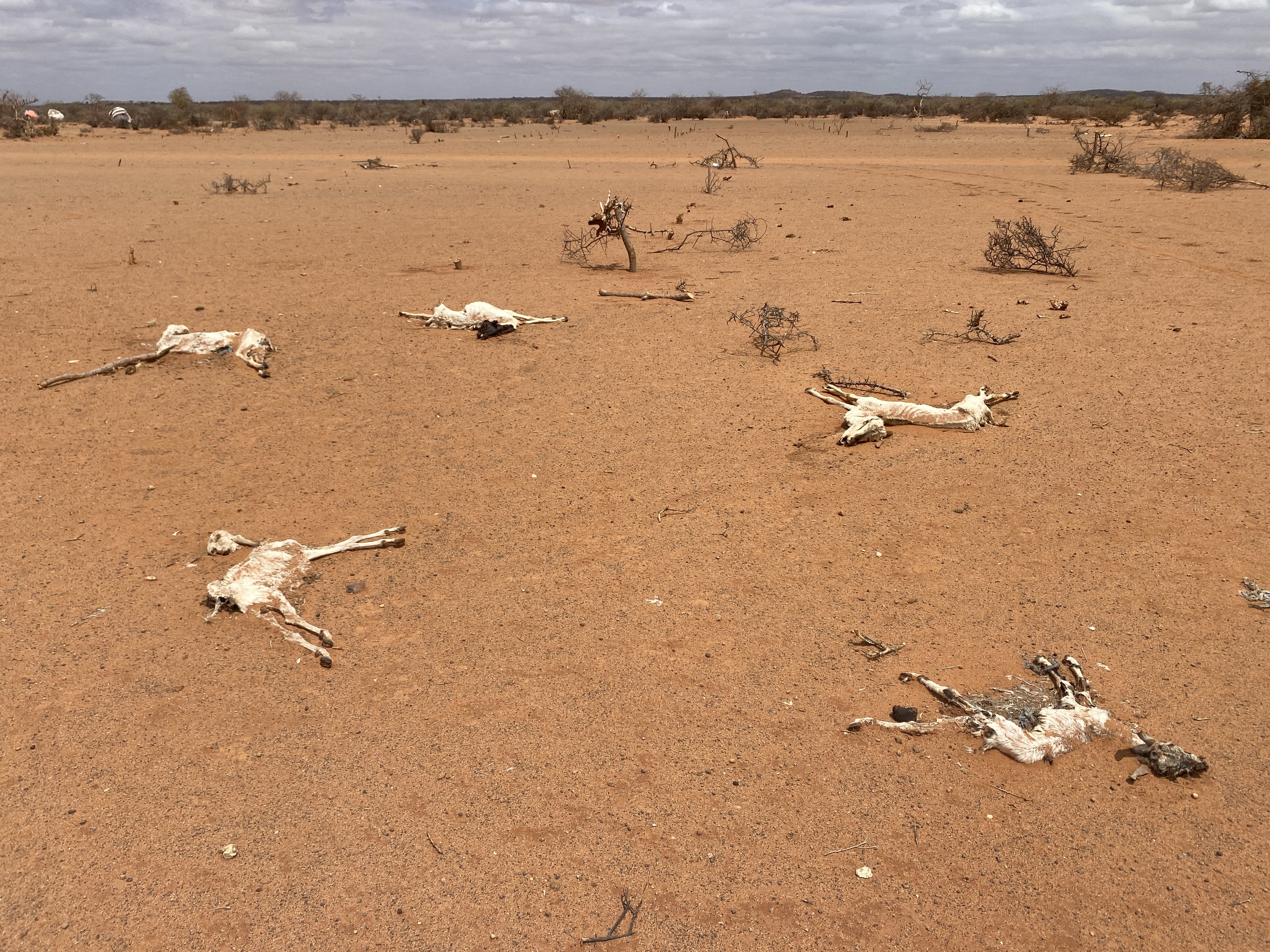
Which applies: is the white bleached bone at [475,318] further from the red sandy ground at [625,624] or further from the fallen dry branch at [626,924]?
the fallen dry branch at [626,924]

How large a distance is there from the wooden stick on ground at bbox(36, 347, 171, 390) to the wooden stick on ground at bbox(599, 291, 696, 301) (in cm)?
423

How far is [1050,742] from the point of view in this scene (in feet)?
9.83

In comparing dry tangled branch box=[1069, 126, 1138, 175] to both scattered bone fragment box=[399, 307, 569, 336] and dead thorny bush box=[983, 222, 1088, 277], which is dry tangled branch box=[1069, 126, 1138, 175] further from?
scattered bone fragment box=[399, 307, 569, 336]

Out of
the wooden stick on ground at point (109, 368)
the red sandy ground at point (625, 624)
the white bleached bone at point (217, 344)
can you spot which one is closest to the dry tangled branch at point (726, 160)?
the red sandy ground at point (625, 624)

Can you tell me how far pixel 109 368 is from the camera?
6.53 m

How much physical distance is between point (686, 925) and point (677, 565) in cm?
A: 198

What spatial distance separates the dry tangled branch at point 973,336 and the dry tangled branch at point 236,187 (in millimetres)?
14183

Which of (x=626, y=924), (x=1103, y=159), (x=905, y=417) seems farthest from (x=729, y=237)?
(x=1103, y=159)

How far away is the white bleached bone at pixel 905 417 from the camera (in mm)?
5344

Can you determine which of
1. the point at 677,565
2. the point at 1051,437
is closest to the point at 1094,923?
the point at 677,565

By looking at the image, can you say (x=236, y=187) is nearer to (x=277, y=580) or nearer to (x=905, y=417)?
(x=277, y=580)

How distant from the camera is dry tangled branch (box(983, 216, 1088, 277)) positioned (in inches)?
368

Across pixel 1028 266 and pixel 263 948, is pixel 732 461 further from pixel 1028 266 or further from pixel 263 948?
pixel 1028 266

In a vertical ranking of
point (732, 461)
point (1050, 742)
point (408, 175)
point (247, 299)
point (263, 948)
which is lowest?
point (263, 948)
